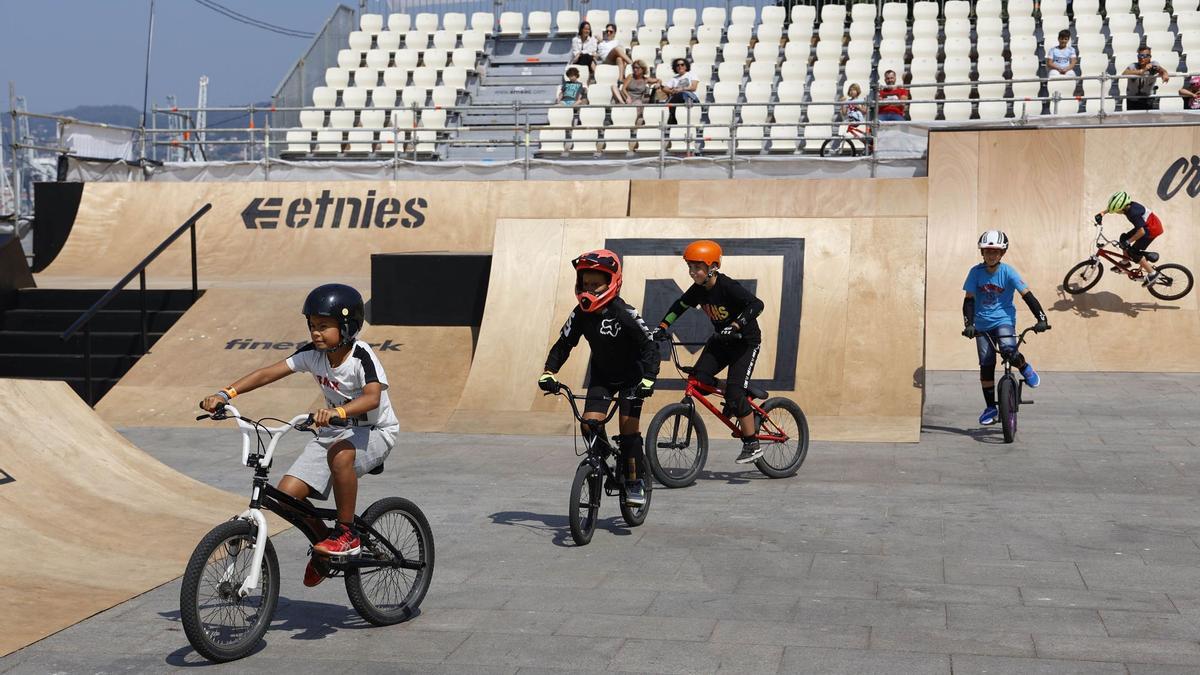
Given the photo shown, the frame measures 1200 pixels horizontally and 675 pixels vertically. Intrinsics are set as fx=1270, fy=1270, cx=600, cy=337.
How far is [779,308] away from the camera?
13.2 meters

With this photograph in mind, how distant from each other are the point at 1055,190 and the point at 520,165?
8452 mm

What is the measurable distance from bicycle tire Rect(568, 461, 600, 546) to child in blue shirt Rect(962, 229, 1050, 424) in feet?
17.6

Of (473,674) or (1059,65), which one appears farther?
(1059,65)

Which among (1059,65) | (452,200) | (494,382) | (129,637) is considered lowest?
(129,637)

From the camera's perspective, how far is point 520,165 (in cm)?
2114

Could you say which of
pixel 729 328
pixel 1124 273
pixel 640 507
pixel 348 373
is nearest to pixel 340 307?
pixel 348 373

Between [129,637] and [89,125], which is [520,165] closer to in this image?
[89,125]

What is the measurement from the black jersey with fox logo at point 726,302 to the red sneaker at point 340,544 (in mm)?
4315

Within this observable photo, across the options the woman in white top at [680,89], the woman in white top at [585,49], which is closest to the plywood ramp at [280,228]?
the woman in white top at [680,89]

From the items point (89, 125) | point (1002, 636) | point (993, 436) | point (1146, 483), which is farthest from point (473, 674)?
point (89, 125)

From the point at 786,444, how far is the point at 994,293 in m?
3.11

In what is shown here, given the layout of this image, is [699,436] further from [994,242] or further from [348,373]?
[348,373]

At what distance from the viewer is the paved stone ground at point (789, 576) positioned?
554 cm

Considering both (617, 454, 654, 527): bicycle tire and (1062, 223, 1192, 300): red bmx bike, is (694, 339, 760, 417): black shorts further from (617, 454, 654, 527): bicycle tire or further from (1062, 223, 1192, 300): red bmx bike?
(1062, 223, 1192, 300): red bmx bike
